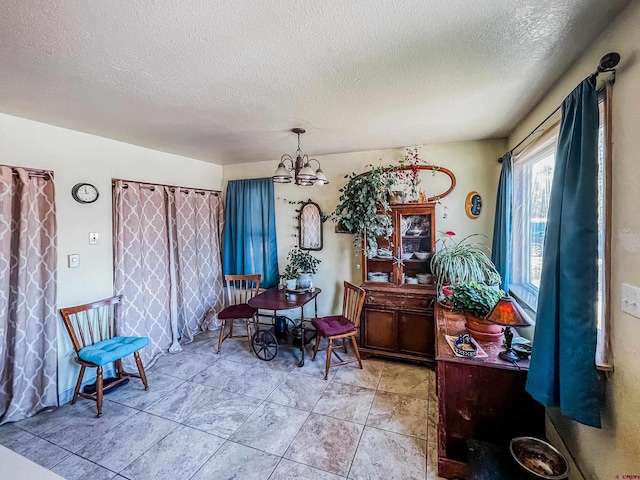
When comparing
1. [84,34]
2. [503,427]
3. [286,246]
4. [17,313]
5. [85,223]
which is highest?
[84,34]

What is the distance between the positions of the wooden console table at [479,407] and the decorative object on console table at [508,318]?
2.1 inches

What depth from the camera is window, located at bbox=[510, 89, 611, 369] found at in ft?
4.25

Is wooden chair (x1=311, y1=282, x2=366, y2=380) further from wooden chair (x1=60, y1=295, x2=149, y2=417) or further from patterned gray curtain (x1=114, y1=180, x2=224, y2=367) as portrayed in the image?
patterned gray curtain (x1=114, y1=180, x2=224, y2=367)

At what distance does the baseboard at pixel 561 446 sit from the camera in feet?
4.89

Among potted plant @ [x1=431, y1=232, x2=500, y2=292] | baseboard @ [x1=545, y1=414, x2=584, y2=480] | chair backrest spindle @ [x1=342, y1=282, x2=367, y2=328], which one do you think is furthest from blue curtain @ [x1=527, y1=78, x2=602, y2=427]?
chair backrest spindle @ [x1=342, y1=282, x2=367, y2=328]

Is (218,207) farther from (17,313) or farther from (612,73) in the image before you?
(612,73)

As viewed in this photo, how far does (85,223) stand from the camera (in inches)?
110

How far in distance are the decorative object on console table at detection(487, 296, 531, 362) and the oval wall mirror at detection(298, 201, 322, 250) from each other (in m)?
2.48

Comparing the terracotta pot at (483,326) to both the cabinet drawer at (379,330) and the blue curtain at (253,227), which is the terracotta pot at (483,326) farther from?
the blue curtain at (253,227)

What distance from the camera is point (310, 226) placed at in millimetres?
4031

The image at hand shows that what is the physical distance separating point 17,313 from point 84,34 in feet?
7.27

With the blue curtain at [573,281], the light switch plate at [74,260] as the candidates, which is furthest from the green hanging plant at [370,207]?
the light switch plate at [74,260]

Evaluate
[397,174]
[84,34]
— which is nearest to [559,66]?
[397,174]

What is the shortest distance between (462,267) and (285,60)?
2367mm
